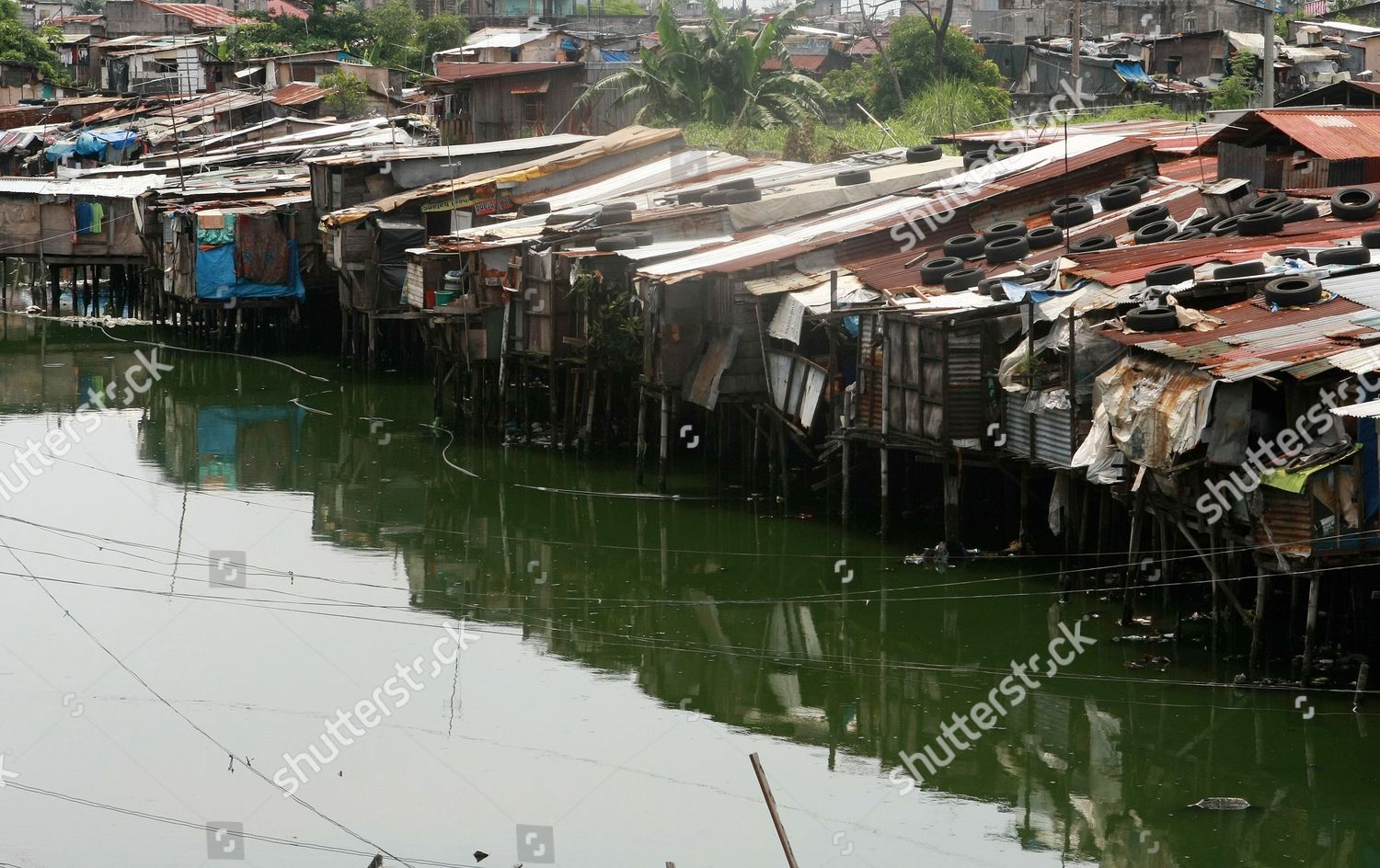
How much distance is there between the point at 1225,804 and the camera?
11.8m

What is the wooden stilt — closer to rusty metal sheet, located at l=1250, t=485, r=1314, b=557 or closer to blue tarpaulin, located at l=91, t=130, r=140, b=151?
rusty metal sheet, located at l=1250, t=485, r=1314, b=557

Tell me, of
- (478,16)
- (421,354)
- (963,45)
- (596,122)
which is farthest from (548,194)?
(478,16)

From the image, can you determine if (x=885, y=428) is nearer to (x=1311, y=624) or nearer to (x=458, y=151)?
(x=1311, y=624)

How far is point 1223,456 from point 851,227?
9.44m

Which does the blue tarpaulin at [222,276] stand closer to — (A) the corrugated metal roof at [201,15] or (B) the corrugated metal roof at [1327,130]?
(B) the corrugated metal roof at [1327,130]

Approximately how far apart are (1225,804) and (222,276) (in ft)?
87.0

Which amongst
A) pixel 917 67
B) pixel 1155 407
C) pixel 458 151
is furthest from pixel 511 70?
pixel 1155 407

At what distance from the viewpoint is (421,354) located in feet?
107

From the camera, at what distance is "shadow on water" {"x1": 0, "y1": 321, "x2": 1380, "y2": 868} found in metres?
12.0

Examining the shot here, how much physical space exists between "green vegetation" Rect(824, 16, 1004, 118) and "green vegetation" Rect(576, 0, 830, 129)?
3.80 meters

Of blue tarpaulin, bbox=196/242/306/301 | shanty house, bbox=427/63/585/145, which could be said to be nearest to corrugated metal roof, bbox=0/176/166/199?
blue tarpaulin, bbox=196/242/306/301

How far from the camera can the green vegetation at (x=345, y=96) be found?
47156 mm

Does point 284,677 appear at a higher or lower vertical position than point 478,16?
lower

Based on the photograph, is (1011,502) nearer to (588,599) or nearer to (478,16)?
(588,599)
